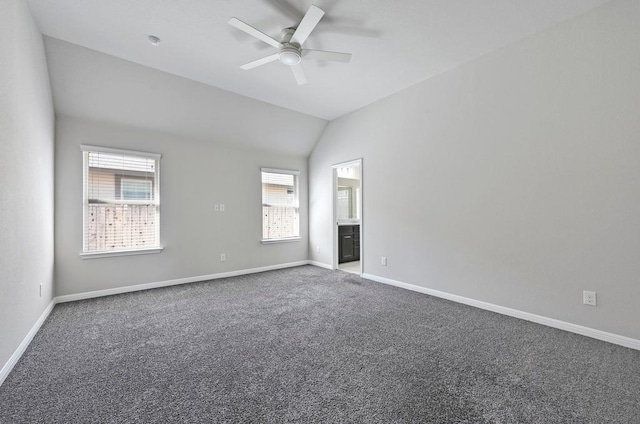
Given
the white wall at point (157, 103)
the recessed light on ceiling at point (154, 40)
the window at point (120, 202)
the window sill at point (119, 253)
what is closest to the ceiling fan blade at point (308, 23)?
the recessed light on ceiling at point (154, 40)

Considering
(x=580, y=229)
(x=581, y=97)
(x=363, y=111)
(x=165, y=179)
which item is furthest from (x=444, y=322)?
(x=165, y=179)

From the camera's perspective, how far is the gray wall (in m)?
1.90

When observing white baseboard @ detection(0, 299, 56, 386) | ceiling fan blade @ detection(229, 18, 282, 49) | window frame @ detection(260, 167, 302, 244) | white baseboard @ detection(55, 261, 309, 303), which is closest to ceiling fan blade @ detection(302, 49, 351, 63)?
ceiling fan blade @ detection(229, 18, 282, 49)

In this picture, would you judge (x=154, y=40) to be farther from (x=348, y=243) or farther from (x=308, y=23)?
(x=348, y=243)

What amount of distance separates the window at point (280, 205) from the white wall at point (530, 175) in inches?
84.2

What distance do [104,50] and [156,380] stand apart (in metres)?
3.39

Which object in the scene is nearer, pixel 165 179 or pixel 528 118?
pixel 528 118

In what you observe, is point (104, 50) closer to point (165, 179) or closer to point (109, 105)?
point (109, 105)

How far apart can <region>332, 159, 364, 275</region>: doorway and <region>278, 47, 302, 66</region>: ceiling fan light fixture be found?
227 centimetres

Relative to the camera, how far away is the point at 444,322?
284cm

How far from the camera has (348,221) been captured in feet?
19.9

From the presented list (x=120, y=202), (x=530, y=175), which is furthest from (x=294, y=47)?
(x=120, y=202)

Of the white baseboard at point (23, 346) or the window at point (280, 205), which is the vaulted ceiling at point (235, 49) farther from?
the white baseboard at point (23, 346)

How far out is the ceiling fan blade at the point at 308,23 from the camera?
7.01 feet
